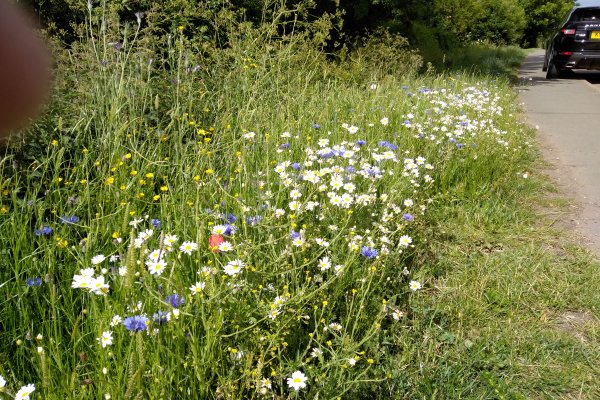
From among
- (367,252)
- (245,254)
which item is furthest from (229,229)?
(367,252)

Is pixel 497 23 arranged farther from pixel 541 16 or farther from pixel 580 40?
pixel 580 40

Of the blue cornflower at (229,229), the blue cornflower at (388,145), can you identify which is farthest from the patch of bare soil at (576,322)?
the blue cornflower at (229,229)

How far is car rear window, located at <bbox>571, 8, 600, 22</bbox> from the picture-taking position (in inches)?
499

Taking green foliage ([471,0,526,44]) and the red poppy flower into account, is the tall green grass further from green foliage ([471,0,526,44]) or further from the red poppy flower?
green foliage ([471,0,526,44])

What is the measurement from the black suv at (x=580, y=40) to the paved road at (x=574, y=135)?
0.52 m

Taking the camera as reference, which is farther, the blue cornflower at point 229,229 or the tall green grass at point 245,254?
the blue cornflower at point 229,229

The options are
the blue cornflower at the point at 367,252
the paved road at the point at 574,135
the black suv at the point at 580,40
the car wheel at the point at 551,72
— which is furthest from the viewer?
the car wheel at the point at 551,72

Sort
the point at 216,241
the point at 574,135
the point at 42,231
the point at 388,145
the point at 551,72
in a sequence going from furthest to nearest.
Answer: the point at 551,72 → the point at 574,135 → the point at 388,145 → the point at 42,231 → the point at 216,241

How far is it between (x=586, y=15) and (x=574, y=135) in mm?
7371

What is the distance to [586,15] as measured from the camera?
12844 millimetres

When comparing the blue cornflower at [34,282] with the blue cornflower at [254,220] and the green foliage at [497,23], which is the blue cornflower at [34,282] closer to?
the blue cornflower at [254,220]

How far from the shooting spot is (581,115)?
877 centimetres

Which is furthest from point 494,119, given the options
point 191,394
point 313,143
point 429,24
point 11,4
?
point 429,24

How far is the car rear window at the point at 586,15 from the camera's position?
1269 centimetres
